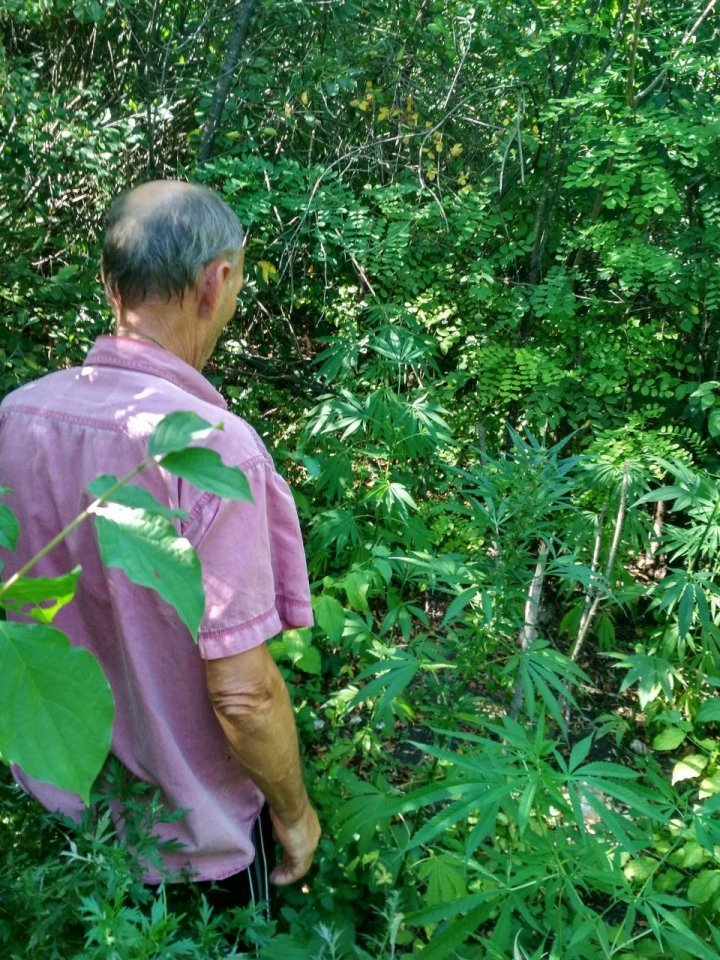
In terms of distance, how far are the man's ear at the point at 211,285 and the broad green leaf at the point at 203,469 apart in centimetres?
97

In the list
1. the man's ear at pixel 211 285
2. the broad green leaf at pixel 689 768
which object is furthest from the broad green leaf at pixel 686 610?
the man's ear at pixel 211 285

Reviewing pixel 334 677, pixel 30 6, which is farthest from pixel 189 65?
pixel 334 677

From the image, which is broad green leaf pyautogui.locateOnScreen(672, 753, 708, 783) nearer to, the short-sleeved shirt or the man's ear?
the short-sleeved shirt

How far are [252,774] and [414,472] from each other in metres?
2.33

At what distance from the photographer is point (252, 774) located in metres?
1.64

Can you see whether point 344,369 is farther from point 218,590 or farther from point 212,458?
point 212,458

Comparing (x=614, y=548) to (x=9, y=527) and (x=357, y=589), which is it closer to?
(x=357, y=589)

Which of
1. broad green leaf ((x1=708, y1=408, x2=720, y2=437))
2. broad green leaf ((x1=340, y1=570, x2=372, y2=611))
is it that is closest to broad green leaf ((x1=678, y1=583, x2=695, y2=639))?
broad green leaf ((x1=340, y1=570, x2=372, y2=611))

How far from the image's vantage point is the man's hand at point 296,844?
1.79 metres

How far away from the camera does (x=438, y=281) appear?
463 cm

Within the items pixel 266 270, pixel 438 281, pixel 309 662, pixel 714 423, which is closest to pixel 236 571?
pixel 309 662

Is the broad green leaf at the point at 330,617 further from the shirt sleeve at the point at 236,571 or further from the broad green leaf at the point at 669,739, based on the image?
the broad green leaf at the point at 669,739

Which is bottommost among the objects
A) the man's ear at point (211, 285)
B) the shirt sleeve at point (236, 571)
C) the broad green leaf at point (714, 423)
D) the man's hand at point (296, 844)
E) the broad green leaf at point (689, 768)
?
the broad green leaf at point (689, 768)

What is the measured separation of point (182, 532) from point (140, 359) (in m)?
0.36
